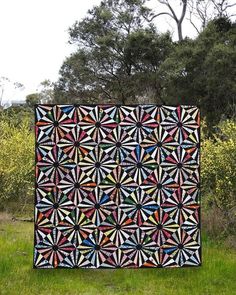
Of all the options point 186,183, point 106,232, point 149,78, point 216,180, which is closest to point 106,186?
point 106,232

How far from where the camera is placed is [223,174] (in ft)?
26.6

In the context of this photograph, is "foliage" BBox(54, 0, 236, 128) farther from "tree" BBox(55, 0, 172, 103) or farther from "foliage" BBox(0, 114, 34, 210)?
"foliage" BBox(0, 114, 34, 210)

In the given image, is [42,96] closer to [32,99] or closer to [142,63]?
[32,99]

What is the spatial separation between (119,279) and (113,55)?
21.7 m

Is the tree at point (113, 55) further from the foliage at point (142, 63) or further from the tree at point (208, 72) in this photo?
the tree at point (208, 72)

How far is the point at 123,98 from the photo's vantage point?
86.9 feet

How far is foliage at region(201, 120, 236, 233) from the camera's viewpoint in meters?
7.97

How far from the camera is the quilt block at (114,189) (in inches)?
234

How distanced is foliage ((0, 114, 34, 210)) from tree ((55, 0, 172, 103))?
1344 cm

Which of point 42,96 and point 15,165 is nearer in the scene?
point 15,165

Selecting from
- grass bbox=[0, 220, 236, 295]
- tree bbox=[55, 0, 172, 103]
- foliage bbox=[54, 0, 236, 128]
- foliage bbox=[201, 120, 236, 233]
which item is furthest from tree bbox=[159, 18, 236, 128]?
grass bbox=[0, 220, 236, 295]

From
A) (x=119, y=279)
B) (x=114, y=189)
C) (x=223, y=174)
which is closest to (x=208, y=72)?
(x=223, y=174)

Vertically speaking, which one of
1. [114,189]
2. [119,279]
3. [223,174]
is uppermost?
[223,174]

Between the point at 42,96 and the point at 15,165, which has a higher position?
the point at 42,96
